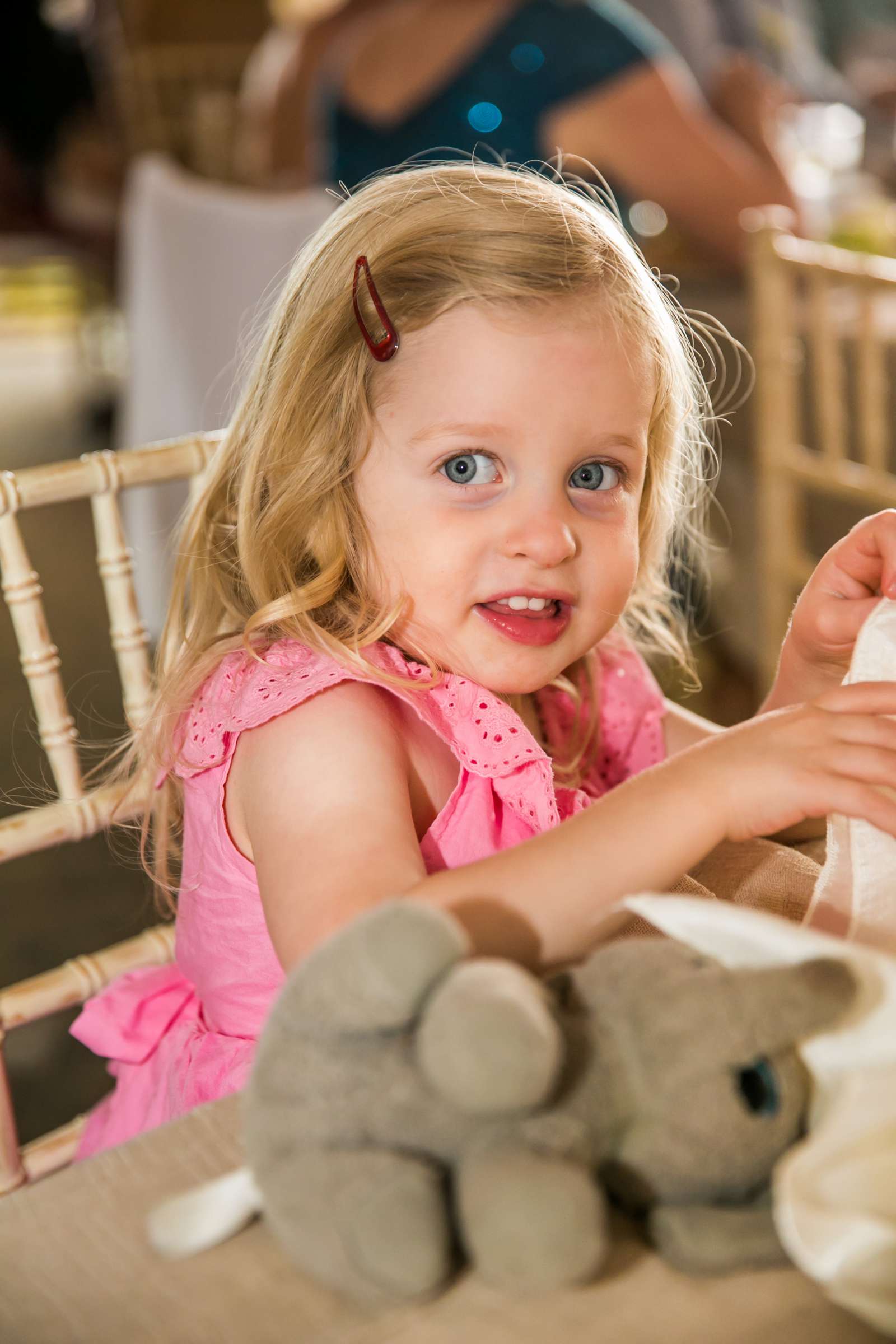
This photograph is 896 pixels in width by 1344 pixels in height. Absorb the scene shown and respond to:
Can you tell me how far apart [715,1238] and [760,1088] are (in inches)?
2.0

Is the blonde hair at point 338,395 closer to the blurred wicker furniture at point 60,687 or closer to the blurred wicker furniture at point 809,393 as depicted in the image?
the blurred wicker furniture at point 60,687

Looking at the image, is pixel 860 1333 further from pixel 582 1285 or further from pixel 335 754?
pixel 335 754

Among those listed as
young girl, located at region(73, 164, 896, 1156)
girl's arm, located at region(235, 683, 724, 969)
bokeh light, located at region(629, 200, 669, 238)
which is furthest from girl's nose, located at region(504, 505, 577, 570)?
bokeh light, located at region(629, 200, 669, 238)

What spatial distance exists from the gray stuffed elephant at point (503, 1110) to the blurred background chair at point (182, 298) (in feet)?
4.88

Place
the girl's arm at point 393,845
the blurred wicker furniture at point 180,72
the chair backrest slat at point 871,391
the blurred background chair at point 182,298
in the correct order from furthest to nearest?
the blurred wicker furniture at point 180,72 → the blurred background chair at point 182,298 → the chair backrest slat at point 871,391 → the girl's arm at point 393,845

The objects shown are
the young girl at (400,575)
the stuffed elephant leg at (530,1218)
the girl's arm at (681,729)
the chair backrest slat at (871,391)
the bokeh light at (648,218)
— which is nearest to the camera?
the stuffed elephant leg at (530,1218)

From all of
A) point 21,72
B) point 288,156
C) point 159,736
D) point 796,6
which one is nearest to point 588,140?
point 288,156

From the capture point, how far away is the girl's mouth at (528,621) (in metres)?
0.69

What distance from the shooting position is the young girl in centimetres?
64

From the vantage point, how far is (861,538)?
728 mm

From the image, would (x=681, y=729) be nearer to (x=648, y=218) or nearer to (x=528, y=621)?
(x=528, y=621)

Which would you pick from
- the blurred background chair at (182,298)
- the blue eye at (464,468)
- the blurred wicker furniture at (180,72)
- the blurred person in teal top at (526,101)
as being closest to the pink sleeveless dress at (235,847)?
the blue eye at (464,468)

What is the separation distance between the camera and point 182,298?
2.01m

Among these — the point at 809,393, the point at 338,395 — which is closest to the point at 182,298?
the point at 809,393
